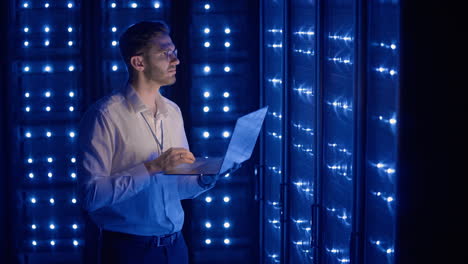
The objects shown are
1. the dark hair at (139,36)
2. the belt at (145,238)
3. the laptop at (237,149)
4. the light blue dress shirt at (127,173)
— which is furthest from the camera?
the dark hair at (139,36)

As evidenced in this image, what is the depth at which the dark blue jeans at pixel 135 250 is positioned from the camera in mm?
2287

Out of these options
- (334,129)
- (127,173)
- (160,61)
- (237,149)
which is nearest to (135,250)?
(127,173)

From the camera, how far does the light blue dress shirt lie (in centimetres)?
219

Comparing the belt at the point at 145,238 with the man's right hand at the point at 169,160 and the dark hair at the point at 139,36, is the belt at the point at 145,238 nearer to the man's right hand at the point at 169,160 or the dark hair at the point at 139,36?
the man's right hand at the point at 169,160

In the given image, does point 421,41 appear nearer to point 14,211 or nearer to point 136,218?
point 136,218

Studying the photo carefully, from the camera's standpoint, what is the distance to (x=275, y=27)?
4.02 m

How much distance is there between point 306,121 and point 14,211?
8.74ft

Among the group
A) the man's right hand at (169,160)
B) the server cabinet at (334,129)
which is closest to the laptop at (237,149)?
the man's right hand at (169,160)

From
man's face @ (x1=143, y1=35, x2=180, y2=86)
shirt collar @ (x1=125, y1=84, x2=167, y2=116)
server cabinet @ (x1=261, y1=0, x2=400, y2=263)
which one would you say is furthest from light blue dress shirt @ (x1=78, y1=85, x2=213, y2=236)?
server cabinet @ (x1=261, y1=0, x2=400, y2=263)

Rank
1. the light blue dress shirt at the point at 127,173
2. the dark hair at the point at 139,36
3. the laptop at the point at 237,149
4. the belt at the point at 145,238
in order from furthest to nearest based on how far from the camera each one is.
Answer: the dark hair at the point at 139,36
the belt at the point at 145,238
the light blue dress shirt at the point at 127,173
the laptop at the point at 237,149

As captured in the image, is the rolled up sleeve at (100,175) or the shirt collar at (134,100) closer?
the rolled up sleeve at (100,175)

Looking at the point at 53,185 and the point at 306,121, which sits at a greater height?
the point at 306,121

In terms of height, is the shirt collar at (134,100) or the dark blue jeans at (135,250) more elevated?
the shirt collar at (134,100)

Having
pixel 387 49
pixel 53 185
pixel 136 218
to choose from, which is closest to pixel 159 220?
pixel 136 218
